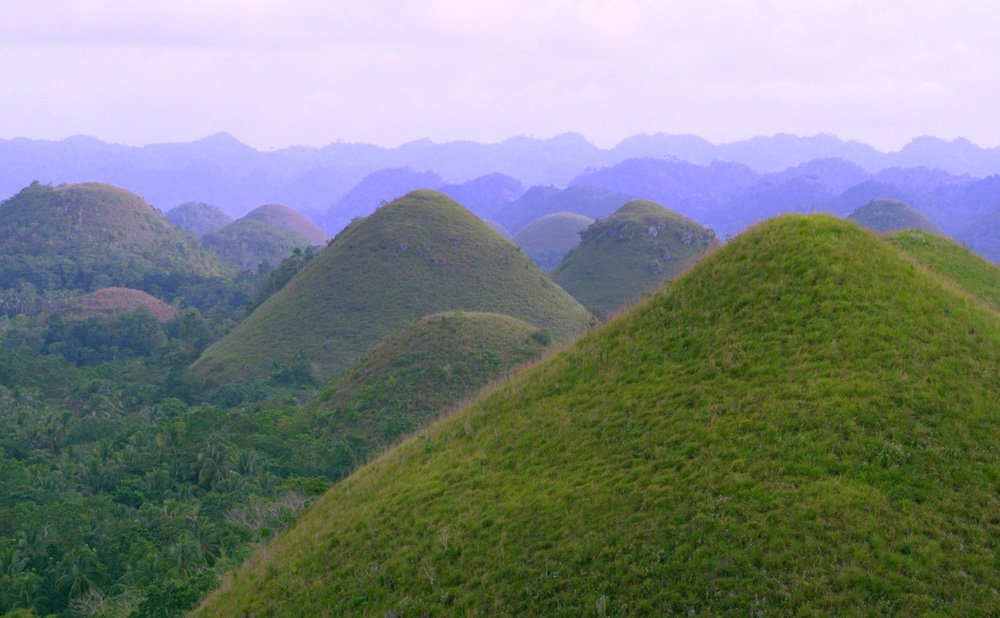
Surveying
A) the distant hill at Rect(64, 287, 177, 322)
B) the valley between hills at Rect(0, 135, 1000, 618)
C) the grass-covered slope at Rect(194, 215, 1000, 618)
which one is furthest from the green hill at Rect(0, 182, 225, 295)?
the grass-covered slope at Rect(194, 215, 1000, 618)

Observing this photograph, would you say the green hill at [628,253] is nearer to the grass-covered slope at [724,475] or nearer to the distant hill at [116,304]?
the distant hill at [116,304]

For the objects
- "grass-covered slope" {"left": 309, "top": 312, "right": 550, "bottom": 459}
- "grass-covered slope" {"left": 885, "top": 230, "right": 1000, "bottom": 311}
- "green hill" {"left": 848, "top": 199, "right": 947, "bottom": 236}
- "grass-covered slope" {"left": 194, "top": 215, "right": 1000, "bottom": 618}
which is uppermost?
"green hill" {"left": 848, "top": 199, "right": 947, "bottom": 236}

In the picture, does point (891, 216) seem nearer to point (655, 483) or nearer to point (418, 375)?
point (418, 375)

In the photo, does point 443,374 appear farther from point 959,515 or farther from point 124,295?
point 124,295

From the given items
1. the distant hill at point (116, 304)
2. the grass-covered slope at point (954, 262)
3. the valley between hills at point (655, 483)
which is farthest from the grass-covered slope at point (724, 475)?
the distant hill at point (116, 304)

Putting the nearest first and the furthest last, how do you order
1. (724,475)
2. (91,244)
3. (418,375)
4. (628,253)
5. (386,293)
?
(724,475)
(418,375)
(386,293)
(628,253)
(91,244)

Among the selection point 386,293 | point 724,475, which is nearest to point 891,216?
point 386,293

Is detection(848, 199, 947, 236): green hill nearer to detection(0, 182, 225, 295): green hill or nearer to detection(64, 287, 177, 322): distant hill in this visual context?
detection(64, 287, 177, 322): distant hill
